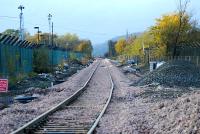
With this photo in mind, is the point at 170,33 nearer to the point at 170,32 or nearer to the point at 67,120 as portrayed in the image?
the point at 170,32

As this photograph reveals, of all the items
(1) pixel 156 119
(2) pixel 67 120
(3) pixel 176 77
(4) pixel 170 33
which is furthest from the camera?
(4) pixel 170 33

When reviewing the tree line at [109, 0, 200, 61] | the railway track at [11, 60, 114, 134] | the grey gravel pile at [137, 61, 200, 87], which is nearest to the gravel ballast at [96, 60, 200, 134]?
the railway track at [11, 60, 114, 134]

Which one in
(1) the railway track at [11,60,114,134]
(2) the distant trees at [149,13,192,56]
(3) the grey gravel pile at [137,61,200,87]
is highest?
(2) the distant trees at [149,13,192,56]

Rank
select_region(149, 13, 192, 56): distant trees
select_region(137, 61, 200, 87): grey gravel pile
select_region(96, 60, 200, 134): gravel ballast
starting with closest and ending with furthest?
1. select_region(96, 60, 200, 134): gravel ballast
2. select_region(137, 61, 200, 87): grey gravel pile
3. select_region(149, 13, 192, 56): distant trees

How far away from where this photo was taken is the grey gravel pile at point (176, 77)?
98.0 ft

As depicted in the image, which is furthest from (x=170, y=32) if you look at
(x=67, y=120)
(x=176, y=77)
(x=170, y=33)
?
(x=67, y=120)

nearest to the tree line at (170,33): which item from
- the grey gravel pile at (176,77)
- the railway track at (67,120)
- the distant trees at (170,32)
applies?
the distant trees at (170,32)

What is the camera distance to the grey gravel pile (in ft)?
98.0

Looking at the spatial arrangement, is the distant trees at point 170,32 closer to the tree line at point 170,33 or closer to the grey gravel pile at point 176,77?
the tree line at point 170,33

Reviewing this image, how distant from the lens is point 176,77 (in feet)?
105

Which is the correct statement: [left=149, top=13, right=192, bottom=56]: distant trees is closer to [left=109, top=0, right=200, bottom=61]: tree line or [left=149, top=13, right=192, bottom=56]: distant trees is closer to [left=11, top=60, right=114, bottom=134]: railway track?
[left=109, top=0, right=200, bottom=61]: tree line

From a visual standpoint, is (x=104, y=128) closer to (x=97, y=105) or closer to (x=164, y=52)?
(x=97, y=105)

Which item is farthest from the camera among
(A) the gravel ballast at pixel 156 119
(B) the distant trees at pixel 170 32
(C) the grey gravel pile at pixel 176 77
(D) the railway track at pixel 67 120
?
(B) the distant trees at pixel 170 32

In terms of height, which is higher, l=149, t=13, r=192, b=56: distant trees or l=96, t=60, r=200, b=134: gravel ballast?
l=149, t=13, r=192, b=56: distant trees
